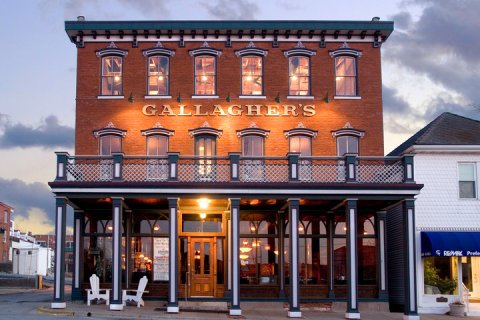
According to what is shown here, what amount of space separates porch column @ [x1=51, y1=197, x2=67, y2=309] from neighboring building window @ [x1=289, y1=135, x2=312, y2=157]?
10.1m

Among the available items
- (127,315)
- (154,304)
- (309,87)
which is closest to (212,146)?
(309,87)

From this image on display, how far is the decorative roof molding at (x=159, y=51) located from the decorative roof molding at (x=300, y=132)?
603 centimetres

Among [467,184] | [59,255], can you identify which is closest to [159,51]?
[59,255]

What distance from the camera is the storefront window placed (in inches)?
1210

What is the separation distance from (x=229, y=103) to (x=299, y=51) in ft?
12.6

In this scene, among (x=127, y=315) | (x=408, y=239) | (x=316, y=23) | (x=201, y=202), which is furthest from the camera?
(x=316, y=23)

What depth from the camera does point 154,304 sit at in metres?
30.7

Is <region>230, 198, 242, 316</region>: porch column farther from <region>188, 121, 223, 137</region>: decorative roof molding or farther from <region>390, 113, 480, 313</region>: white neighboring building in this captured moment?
<region>390, 113, 480, 313</region>: white neighboring building

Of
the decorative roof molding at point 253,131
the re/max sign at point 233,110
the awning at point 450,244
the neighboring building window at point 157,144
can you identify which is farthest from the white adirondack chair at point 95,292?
the awning at point 450,244

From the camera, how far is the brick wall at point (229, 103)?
106 ft

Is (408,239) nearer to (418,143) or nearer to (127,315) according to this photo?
(418,143)

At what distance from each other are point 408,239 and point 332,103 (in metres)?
7.73

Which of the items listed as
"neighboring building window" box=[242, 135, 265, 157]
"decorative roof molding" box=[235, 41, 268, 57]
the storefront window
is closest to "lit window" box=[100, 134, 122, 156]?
"neighboring building window" box=[242, 135, 265, 157]

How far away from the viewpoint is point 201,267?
31.7 meters
